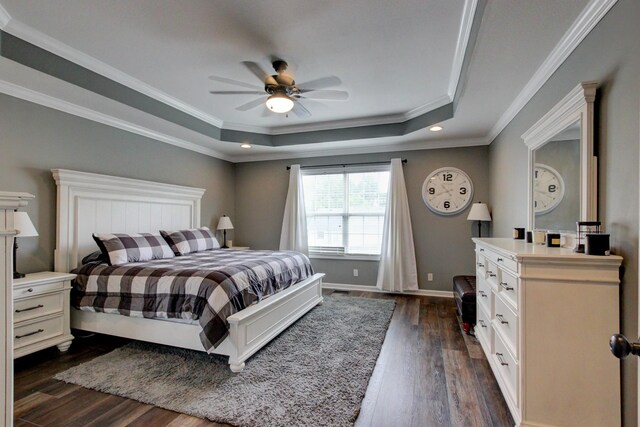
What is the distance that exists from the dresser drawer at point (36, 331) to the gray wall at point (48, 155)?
→ 557mm

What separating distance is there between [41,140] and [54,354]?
1991mm

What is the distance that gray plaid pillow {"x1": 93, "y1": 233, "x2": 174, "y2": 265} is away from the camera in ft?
9.84

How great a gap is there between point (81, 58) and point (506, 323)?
3.85m

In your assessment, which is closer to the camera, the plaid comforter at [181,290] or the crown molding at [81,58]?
A: the crown molding at [81,58]

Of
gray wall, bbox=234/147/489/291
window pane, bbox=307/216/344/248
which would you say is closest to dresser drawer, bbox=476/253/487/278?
gray wall, bbox=234/147/489/291

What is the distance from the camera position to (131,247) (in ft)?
10.4

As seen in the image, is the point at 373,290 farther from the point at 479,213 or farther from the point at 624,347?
the point at 624,347

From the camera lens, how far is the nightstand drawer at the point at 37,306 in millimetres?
2414

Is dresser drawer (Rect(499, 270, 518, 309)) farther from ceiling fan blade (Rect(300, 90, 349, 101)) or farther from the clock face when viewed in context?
the clock face

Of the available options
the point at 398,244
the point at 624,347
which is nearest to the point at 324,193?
the point at 398,244

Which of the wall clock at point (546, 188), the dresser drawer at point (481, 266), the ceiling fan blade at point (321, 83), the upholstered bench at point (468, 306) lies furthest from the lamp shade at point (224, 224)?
the wall clock at point (546, 188)

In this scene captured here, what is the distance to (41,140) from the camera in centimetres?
289

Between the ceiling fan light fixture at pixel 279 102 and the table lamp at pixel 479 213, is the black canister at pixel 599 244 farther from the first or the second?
the table lamp at pixel 479 213

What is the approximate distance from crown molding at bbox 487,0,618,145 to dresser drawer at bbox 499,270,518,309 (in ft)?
4.87
